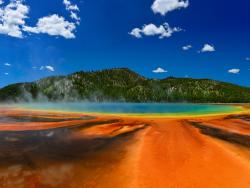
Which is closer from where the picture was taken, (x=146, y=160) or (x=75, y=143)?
(x=146, y=160)

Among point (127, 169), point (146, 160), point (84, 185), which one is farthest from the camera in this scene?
point (146, 160)

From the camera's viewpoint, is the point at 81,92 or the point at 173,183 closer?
the point at 173,183

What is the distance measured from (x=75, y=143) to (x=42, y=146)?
1.57 metres

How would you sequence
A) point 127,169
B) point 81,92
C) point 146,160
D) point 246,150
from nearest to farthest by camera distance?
1. point 127,169
2. point 146,160
3. point 246,150
4. point 81,92

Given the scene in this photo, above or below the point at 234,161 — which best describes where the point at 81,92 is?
above

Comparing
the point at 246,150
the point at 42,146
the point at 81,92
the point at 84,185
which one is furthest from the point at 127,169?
the point at 81,92

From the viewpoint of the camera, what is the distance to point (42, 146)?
11.7 metres

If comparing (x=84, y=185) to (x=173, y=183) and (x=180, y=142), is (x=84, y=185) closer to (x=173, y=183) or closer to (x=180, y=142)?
(x=173, y=183)

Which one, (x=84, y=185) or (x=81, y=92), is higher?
(x=81, y=92)

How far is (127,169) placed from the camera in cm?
853

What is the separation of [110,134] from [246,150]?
7.30 metres

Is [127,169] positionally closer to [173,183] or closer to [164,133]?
[173,183]

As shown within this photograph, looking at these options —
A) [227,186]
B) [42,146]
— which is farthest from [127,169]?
[42,146]

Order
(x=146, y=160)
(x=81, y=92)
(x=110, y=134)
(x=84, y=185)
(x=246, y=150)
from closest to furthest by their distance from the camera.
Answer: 1. (x=84, y=185)
2. (x=146, y=160)
3. (x=246, y=150)
4. (x=110, y=134)
5. (x=81, y=92)
